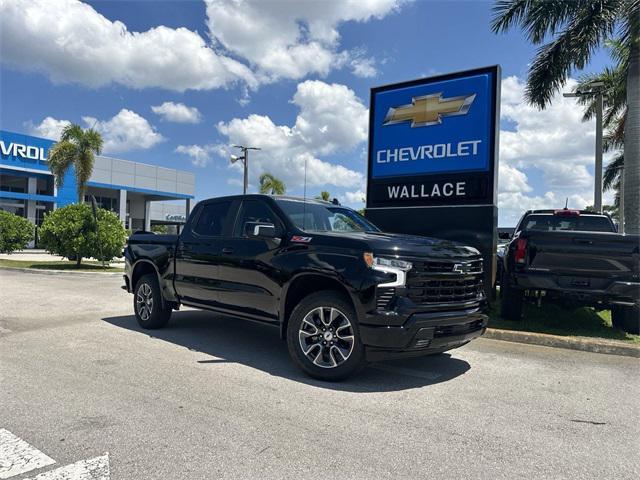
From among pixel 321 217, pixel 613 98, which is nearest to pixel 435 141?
pixel 321 217

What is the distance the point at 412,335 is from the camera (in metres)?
4.53

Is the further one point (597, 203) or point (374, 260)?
point (597, 203)

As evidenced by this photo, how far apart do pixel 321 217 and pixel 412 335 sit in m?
2.13

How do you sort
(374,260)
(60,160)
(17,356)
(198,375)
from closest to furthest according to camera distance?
(374,260)
(198,375)
(17,356)
(60,160)

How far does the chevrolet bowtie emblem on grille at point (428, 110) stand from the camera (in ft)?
28.9

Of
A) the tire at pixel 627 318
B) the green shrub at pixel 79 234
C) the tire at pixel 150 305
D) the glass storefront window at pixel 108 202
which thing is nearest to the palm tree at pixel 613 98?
the tire at pixel 627 318

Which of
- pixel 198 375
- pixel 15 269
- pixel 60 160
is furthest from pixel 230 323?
pixel 60 160

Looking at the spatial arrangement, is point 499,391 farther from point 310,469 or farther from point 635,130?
point 635,130

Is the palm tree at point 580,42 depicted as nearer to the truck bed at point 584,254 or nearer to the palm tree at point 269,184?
the truck bed at point 584,254

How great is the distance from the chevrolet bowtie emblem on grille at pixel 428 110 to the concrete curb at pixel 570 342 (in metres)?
3.96

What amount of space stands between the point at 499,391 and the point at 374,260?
5.77 feet

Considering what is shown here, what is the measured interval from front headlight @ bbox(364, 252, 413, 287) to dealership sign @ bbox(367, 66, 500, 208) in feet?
14.2

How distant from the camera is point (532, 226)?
958 cm

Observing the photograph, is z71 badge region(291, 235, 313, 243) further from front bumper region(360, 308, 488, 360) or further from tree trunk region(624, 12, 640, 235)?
tree trunk region(624, 12, 640, 235)
